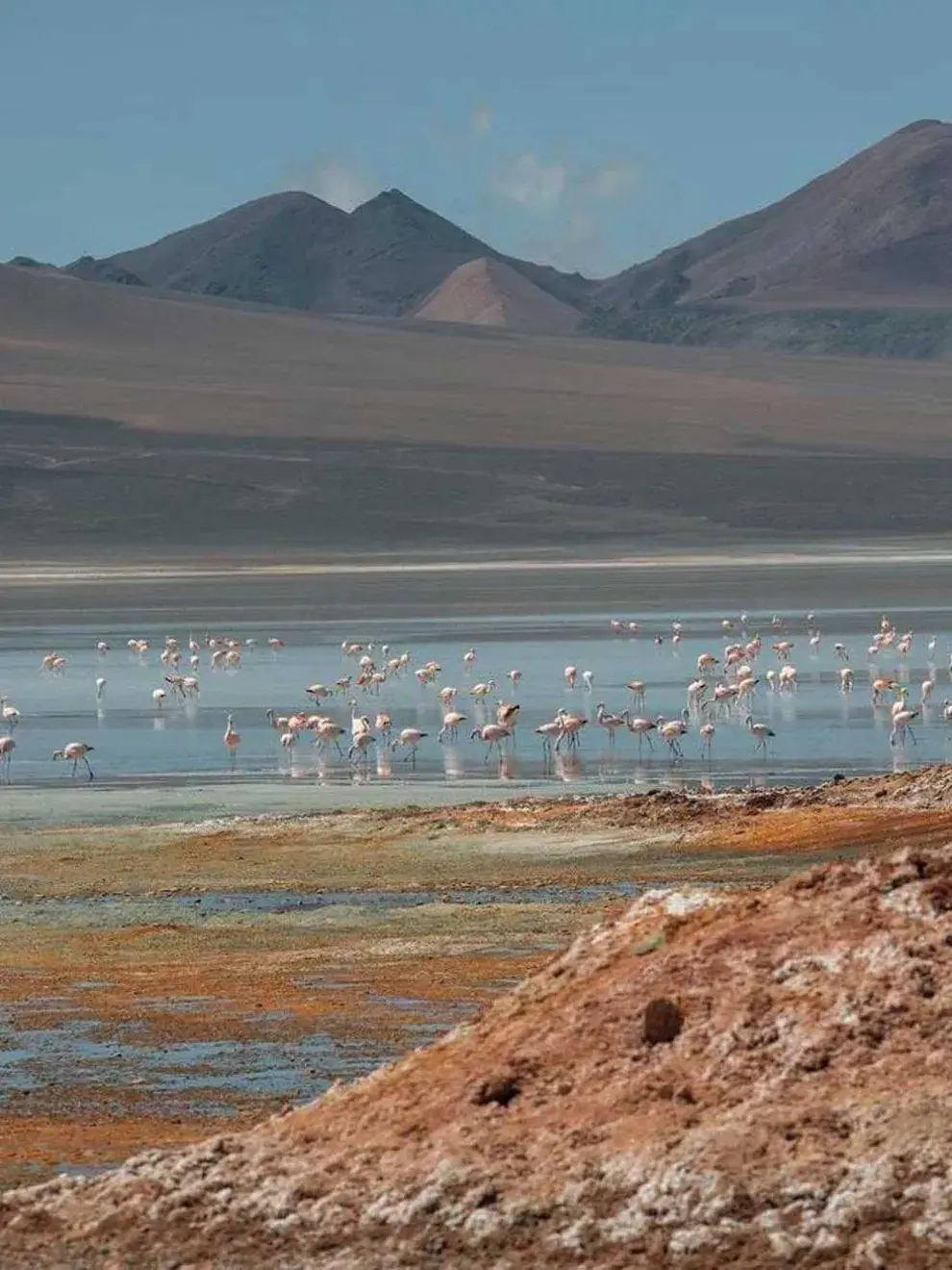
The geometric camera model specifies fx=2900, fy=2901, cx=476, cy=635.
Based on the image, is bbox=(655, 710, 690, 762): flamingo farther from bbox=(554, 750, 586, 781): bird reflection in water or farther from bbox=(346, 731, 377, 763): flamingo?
bbox=(346, 731, 377, 763): flamingo

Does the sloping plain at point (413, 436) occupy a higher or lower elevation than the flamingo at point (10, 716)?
higher

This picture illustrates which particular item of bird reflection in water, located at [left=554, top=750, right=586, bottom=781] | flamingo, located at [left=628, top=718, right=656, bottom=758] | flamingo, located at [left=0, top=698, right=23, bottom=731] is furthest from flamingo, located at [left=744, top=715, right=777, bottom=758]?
flamingo, located at [left=0, top=698, right=23, bottom=731]

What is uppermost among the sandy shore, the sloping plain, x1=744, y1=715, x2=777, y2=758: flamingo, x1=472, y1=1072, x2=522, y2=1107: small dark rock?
the sloping plain

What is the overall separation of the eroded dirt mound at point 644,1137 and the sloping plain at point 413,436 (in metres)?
78.3

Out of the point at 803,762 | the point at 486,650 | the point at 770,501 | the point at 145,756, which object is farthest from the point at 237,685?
the point at 770,501

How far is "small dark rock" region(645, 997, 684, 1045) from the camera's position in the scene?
8.62 meters

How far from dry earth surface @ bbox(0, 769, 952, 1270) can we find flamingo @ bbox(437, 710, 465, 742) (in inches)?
717

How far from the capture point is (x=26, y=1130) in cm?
1038

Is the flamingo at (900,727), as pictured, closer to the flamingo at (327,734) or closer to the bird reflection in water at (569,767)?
the bird reflection in water at (569,767)

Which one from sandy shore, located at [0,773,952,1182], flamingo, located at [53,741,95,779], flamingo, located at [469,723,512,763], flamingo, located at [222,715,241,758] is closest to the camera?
sandy shore, located at [0,773,952,1182]

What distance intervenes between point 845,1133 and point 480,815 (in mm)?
12445

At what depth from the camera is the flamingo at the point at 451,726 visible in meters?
27.9

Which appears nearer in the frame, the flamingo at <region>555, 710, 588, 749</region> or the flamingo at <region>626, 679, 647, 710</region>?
the flamingo at <region>555, 710, 588, 749</region>

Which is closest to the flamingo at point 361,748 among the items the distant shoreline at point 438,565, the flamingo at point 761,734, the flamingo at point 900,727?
the flamingo at point 761,734
